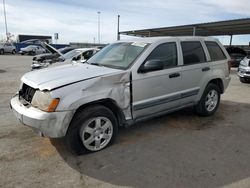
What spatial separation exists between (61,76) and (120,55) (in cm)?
132

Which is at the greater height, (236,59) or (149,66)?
(149,66)

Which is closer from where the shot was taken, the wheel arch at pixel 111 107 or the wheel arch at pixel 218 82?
the wheel arch at pixel 111 107

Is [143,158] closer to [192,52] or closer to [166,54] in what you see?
[166,54]

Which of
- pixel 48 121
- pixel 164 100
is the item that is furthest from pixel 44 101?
pixel 164 100

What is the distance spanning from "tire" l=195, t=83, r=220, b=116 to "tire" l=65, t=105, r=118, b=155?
2432mm

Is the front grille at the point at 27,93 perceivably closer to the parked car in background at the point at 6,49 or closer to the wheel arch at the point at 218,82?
the wheel arch at the point at 218,82

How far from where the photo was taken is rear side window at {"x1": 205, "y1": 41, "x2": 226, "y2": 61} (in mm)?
5812

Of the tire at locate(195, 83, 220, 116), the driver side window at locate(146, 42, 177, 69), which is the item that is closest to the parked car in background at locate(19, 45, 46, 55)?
the tire at locate(195, 83, 220, 116)

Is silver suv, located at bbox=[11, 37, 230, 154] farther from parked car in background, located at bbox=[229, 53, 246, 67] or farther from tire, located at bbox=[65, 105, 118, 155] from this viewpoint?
parked car in background, located at bbox=[229, 53, 246, 67]

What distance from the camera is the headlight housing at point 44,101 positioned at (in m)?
3.52

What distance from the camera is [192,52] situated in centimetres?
539

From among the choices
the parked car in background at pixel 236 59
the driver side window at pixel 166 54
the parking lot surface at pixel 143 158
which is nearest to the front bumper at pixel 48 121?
the parking lot surface at pixel 143 158

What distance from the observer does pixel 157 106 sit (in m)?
4.70

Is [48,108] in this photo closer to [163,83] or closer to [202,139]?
[163,83]
